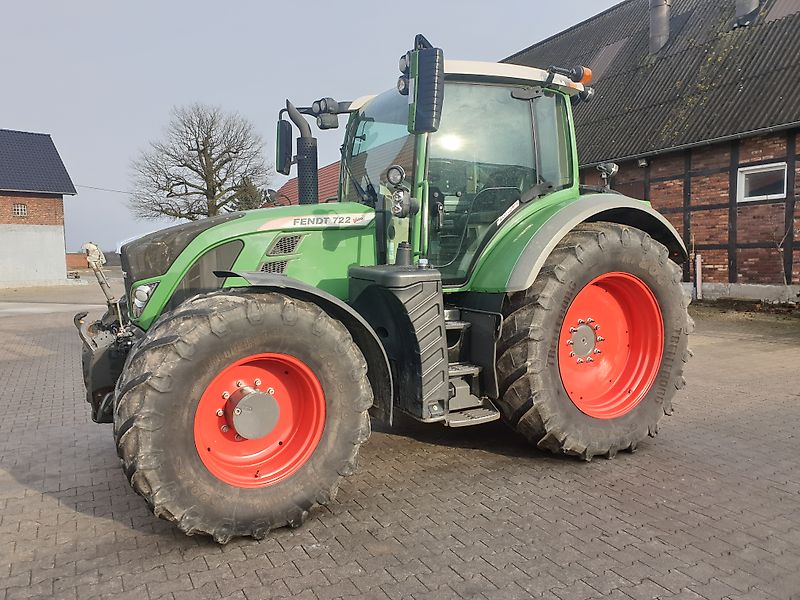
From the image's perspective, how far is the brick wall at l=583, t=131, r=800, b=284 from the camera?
1152cm

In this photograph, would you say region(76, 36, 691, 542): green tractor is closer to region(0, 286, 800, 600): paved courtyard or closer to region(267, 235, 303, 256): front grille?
region(267, 235, 303, 256): front grille

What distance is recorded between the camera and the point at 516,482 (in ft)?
11.5

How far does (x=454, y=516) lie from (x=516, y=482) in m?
0.58

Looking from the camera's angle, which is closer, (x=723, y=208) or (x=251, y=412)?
(x=251, y=412)

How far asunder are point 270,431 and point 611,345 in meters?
2.42

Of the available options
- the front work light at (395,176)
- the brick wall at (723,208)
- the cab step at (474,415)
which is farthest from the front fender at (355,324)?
the brick wall at (723,208)

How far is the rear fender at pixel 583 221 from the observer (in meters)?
3.53

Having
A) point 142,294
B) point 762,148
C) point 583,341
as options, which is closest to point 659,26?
point 762,148

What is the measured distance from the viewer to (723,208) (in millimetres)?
12578

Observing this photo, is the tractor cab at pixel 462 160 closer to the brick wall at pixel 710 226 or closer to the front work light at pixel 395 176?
the front work light at pixel 395 176

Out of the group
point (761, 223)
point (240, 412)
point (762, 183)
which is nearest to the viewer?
point (240, 412)

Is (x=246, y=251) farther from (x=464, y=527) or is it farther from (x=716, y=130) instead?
(x=716, y=130)

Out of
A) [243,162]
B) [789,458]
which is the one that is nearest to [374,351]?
[789,458]

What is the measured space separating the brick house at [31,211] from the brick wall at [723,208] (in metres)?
26.1
